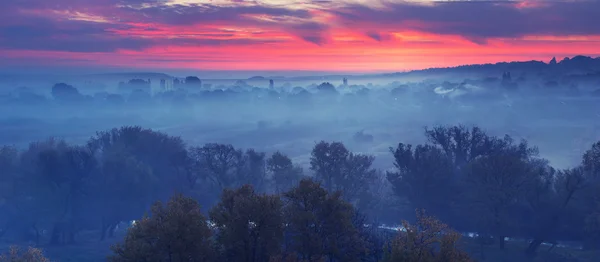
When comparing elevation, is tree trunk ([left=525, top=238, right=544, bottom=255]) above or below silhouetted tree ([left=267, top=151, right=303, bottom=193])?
below

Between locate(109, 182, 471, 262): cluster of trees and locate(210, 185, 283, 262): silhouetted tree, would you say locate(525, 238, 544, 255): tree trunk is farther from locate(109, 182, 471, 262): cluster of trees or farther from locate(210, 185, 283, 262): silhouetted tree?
locate(210, 185, 283, 262): silhouetted tree

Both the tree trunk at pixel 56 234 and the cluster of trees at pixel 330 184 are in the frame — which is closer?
the cluster of trees at pixel 330 184

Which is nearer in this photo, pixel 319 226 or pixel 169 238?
pixel 169 238

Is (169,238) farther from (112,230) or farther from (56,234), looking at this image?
(112,230)

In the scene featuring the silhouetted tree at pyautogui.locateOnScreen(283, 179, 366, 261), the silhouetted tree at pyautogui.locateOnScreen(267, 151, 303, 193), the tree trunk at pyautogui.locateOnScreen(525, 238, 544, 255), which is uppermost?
the silhouetted tree at pyautogui.locateOnScreen(283, 179, 366, 261)

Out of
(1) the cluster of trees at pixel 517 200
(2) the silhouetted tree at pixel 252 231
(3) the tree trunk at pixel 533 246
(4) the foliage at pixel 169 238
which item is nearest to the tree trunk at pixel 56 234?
(4) the foliage at pixel 169 238

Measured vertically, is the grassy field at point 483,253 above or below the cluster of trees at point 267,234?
below

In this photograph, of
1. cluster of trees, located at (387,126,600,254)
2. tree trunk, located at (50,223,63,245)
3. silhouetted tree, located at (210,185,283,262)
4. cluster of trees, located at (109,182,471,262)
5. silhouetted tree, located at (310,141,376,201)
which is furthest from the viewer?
silhouetted tree, located at (310,141,376,201)

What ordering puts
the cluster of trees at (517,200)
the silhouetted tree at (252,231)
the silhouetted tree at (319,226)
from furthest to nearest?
the cluster of trees at (517,200) < the silhouetted tree at (319,226) < the silhouetted tree at (252,231)

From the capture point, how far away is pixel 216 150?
52406 mm

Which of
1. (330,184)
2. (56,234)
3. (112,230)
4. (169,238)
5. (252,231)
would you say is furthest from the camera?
(330,184)

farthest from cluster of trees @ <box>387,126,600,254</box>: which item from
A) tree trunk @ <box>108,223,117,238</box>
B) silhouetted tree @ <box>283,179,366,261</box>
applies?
tree trunk @ <box>108,223,117,238</box>

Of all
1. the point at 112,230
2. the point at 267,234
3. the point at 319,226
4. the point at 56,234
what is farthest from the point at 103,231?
the point at 319,226

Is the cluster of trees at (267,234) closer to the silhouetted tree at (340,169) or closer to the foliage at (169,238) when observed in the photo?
the foliage at (169,238)
